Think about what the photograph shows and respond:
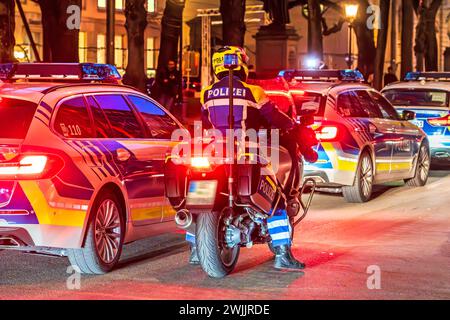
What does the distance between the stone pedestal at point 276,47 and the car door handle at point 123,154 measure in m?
32.3

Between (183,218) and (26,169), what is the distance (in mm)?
1257

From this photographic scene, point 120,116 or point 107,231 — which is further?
point 120,116

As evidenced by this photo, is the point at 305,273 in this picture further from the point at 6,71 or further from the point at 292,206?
the point at 6,71

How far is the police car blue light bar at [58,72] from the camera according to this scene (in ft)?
36.6

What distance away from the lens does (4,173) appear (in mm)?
8938

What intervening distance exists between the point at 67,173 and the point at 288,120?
1912 millimetres

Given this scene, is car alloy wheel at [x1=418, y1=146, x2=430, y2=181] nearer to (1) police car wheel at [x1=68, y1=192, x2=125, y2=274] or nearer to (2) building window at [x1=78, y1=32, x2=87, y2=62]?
(1) police car wheel at [x1=68, y1=192, x2=125, y2=274]

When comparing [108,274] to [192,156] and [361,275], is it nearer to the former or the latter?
[192,156]

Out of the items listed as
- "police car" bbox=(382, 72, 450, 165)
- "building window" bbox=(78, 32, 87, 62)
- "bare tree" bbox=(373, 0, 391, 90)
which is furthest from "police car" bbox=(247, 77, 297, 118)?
"building window" bbox=(78, 32, 87, 62)

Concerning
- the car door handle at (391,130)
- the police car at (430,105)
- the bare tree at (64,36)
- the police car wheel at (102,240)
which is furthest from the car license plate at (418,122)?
the police car wheel at (102,240)

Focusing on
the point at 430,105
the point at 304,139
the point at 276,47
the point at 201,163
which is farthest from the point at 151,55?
the point at 201,163

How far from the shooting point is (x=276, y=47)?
42.7m
